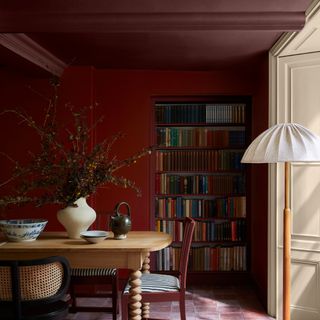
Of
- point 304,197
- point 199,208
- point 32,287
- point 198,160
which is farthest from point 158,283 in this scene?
point 198,160

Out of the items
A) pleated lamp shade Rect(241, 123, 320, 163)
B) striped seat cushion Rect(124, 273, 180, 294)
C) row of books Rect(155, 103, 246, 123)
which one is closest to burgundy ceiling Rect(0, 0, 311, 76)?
pleated lamp shade Rect(241, 123, 320, 163)

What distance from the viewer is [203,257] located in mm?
5633

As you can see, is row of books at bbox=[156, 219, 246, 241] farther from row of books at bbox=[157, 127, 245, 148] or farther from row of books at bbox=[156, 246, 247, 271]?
row of books at bbox=[157, 127, 245, 148]

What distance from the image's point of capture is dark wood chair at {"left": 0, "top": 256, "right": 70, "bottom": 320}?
9.03 ft

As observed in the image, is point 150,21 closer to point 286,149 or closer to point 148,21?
point 148,21

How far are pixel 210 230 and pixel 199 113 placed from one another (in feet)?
4.62

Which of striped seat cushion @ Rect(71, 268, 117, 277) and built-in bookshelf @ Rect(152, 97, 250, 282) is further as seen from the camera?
built-in bookshelf @ Rect(152, 97, 250, 282)

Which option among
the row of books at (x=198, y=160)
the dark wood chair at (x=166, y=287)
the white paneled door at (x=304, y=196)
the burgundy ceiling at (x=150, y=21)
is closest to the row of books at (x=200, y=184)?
the row of books at (x=198, y=160)

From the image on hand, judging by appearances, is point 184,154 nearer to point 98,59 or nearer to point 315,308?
point 98,59

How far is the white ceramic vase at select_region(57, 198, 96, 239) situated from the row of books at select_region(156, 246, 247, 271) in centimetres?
222

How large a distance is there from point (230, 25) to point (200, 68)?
1.81 m

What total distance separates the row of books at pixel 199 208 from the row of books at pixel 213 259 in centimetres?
40

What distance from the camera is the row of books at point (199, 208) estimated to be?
18.5ft

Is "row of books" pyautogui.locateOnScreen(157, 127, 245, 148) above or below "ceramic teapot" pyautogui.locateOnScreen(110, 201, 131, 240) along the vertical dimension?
above
